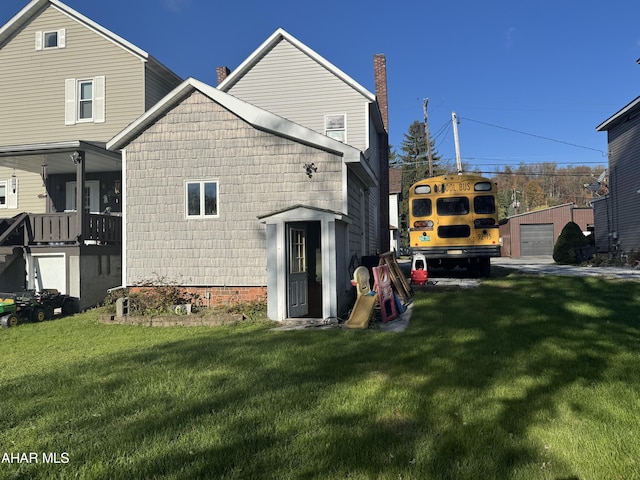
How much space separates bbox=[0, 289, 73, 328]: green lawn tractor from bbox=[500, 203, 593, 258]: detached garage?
33938 millimetres

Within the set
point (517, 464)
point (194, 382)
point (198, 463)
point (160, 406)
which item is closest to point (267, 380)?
point (194, 382)

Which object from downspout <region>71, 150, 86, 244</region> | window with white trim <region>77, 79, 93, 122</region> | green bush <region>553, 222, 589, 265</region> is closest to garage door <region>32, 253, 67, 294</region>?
downspout <region>71, 150, 86, 244</region>

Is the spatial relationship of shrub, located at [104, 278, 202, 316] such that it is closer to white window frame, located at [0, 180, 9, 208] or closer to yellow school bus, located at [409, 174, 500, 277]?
yellow school bus, located at [409, 174, 500, 277]

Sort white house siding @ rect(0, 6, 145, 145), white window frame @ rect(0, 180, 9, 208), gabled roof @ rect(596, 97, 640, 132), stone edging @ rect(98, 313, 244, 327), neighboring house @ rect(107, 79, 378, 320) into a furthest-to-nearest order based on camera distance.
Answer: gabled roof @ rect(596, 97, 640, 132)
white window frame @ rect(0, 180, 9, 208)
white house siding @ rect(0, 6, 145, 145)
neighboring house @ rect(107, 79, 378, 320)
stone edging @ rect(98, 313, 244, 327)

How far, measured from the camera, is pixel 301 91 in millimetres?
17031

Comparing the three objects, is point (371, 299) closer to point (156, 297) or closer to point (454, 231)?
point (156, 297)

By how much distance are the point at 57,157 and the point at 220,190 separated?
6.12 meters

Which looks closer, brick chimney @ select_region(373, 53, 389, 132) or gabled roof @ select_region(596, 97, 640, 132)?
brick chimney @ select_region(373, 53, 389, 132)

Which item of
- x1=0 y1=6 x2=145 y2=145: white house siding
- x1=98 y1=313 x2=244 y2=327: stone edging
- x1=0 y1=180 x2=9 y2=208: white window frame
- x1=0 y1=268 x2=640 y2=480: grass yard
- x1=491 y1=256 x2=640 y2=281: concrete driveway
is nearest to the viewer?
x1=0 y1=268 x2=640 y2=480: grass yard

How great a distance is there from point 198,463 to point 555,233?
40022 mm

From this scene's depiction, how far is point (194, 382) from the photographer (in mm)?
5223

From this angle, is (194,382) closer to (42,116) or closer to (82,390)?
(82,390)

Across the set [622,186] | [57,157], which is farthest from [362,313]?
[622,186]

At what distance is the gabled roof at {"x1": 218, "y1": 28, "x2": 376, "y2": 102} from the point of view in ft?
53.4
